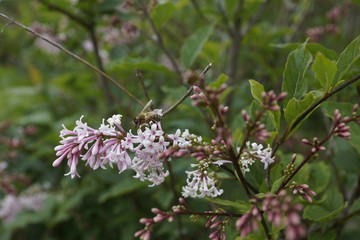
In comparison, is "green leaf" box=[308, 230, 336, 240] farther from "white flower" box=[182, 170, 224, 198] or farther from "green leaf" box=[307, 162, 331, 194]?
"white flower" box=[182, 170, 224, 198]

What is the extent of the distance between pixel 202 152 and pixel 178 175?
5.47 ft

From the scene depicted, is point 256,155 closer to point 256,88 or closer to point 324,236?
point 256,88

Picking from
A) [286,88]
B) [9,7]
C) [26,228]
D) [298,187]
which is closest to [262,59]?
[286,88]

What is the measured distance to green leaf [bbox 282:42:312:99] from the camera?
52.7 inches

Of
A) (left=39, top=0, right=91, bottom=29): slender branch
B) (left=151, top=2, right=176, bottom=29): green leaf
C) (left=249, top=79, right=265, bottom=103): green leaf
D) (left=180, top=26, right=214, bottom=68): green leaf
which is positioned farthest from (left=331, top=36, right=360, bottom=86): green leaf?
(left=39, top=0, right=91, bottom=29): slender branch

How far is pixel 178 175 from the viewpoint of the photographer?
9.02 feet

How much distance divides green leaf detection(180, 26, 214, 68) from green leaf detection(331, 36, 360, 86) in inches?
36.5

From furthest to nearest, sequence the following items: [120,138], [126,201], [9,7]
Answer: [9,7] < [126,201] < [120,138]

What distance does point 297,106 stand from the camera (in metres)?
1.21

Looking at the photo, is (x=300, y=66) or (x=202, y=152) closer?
(x=202, y=152)

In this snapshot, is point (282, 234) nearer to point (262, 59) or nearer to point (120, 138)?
point (120, 138)

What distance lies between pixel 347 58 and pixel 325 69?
14 cm

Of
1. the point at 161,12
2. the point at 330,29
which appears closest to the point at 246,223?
the point at 161,12

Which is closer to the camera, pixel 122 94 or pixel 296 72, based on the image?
pixel 296 72
